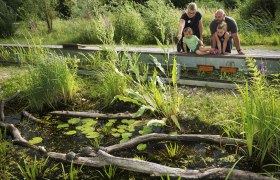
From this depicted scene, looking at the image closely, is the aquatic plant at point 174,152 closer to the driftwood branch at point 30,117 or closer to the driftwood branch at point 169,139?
the driftwood branch at point 169,139

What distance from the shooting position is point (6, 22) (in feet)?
49.8

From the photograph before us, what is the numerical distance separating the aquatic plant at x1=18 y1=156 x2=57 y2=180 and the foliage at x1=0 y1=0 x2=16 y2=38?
12.8m

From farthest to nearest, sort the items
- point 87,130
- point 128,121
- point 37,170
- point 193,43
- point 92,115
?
point 193,43 < point 92,115 < point 128,121 < point 87,130 < point 37,170

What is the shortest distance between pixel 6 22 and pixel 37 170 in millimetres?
13385

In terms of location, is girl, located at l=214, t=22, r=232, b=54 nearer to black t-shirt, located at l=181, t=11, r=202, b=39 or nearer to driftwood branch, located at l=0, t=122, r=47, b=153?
black t-shirt, located at l=181, t=11, r=202, b=39

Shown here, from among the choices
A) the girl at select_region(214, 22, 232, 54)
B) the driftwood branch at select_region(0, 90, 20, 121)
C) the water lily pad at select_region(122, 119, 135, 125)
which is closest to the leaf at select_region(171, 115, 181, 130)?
the water lily pad at select_region(122, 119, 135, 125)

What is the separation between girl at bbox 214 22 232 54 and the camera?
6.44m

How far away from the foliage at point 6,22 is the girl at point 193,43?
10.8 m

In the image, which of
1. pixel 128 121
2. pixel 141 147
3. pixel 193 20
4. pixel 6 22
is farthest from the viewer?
pixel 6 22

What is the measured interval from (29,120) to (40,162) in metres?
1.61

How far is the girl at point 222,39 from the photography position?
6.44m

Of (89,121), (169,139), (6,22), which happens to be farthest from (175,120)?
(6,22)

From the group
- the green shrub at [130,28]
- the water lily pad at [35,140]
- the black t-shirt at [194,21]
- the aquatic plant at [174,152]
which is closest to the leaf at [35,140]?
the water lily pad at [35,140]

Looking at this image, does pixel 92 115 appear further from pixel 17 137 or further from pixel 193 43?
pixel 193 43
